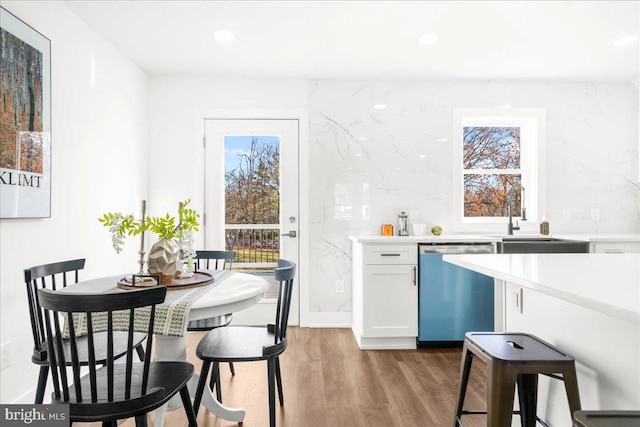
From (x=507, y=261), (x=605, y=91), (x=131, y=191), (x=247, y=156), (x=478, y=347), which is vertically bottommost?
(x=478, y=347)

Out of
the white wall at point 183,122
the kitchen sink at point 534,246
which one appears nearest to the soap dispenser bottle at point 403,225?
the kitchen sink at point 534,246

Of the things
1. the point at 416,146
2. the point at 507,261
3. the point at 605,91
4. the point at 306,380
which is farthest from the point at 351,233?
the point at 605,91

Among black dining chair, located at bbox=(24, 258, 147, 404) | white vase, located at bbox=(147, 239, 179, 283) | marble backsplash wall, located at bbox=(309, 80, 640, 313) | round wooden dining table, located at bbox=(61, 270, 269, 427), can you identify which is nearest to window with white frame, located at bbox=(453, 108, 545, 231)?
marble backsplash wall, located at bbox=(309, 80, 640, 313)

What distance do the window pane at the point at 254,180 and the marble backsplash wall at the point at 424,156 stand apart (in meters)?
0.38

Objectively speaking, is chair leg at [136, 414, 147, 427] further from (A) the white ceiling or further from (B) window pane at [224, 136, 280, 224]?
(B) window pane at [224, 136, 280, 224]

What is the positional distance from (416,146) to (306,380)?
96.6 inches

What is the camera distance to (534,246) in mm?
→ 3539

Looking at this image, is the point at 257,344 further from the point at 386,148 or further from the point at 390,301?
the point at 386,148

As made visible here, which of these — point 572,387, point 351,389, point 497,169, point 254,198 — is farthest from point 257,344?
point 497,169

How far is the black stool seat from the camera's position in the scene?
0.92 meters

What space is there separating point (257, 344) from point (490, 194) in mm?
3158

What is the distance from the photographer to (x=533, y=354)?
4.58 ft

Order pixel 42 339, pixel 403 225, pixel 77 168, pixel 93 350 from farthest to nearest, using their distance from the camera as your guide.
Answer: pixel 403 225 → pixel 77 168 → pixel 42 339 → pixel 93 350

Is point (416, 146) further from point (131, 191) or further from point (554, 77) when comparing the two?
point (131, 191)
